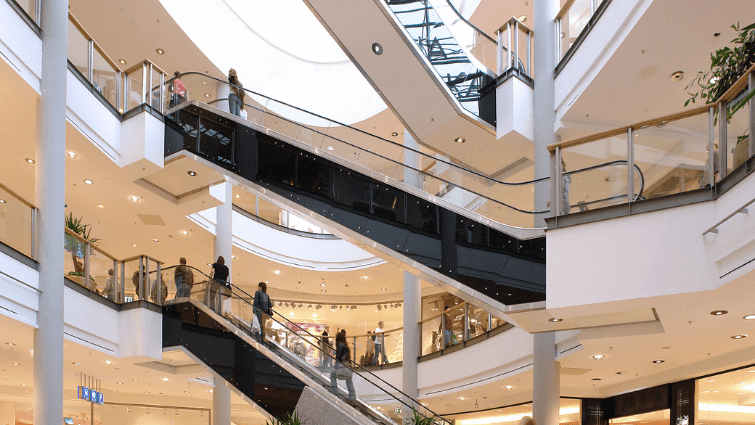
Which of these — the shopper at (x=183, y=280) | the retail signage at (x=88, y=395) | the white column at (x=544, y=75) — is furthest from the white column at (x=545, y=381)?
the retail signage at (x=88, y=395)

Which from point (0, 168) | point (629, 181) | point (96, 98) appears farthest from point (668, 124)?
point (0, 168)

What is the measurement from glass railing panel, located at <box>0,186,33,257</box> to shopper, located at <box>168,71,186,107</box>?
4.62 meters

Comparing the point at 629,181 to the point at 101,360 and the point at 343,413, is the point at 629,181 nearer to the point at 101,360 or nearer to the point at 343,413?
the point at 343,413

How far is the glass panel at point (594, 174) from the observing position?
6.80 m

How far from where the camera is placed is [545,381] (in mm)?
9609

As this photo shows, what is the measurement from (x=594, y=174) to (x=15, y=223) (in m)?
6.75

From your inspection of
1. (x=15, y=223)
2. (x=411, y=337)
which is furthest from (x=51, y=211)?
(x=411, y=337)

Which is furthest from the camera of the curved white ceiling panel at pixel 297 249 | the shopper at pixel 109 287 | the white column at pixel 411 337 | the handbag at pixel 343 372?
the curved white ceiling panel at pixel 297 249

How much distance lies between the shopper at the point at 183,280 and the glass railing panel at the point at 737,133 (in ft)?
31.1

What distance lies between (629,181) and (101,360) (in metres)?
9.57

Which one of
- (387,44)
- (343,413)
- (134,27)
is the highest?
(134,27)

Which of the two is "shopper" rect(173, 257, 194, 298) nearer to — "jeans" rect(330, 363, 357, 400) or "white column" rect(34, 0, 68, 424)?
"jeans" rect(330, 363, 357, 400)

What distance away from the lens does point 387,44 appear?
Result: 1091cm

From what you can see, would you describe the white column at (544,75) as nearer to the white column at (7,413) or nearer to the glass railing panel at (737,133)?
the glass railing panel at (737,133)
